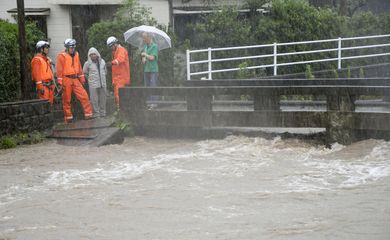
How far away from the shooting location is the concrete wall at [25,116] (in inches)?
560

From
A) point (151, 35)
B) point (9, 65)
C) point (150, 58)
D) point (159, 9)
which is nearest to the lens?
point (9, 65)

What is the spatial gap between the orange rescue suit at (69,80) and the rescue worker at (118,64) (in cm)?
88

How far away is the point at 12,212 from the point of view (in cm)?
1005

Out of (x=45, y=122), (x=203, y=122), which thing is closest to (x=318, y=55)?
(x=203, y=122)

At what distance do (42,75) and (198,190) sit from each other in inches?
246

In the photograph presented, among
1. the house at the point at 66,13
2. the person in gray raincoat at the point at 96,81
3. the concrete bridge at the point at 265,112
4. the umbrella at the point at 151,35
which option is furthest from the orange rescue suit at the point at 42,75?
the house at the point at 66,13

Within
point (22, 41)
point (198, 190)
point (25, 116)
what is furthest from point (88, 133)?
point (198, 190)

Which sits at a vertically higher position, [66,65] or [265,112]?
[66,65]

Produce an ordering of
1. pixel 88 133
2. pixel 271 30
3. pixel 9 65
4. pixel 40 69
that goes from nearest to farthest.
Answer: pixel 88 133
pixel 40 69
pixel 9 65
pixel 271 30

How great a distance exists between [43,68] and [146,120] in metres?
2.62

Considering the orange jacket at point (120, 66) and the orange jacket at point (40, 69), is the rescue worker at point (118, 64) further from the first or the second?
the orange jacket at point (40, 69)

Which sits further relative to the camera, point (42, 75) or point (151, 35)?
point (151, 35)

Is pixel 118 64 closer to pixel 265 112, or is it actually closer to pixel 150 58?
pixel 150 58

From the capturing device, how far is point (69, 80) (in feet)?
52.2
